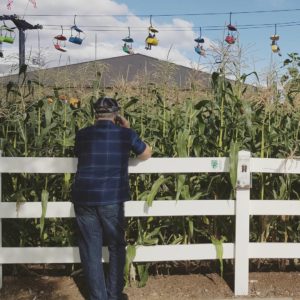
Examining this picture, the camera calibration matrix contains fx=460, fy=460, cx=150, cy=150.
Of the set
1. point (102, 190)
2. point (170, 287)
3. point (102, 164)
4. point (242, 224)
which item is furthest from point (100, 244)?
point (242, 224)

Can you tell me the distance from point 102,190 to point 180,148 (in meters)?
1.03

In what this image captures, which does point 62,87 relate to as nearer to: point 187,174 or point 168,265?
point 187,174

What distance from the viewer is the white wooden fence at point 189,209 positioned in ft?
14.0

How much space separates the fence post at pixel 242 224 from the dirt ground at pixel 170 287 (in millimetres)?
173

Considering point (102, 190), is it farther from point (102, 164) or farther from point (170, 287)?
point (170, 287)

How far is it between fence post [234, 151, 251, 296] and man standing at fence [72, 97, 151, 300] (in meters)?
0.93

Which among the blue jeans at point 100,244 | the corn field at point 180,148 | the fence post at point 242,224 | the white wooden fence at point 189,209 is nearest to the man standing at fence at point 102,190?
the blue jeans at point 100,244

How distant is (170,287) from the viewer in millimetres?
4598

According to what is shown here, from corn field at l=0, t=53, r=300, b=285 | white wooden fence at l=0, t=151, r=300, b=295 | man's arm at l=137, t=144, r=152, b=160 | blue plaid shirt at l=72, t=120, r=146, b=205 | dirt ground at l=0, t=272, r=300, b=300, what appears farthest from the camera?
corn field at l=0, t=53, r=300, b=285

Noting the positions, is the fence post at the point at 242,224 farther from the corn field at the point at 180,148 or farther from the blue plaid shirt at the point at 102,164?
the blue plaid shirt at the point at 102,164

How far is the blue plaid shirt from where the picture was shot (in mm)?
3861

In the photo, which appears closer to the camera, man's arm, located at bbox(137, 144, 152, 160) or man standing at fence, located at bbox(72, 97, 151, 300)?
man standing at fence, located at bbox(72, 97, 151, 300)

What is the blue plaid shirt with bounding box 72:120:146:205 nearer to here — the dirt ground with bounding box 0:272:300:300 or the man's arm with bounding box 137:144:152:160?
the man's arm with bounding box 137:144:152:160

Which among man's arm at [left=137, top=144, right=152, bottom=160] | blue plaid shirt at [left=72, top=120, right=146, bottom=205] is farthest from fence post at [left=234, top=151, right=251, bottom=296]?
blue plaid shirt at [left=72, top=120, right=146, bottom=205]
